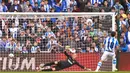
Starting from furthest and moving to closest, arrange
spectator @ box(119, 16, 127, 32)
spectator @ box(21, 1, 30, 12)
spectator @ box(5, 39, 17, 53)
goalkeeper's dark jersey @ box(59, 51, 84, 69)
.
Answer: spectator @ box(21, 1, 30, 12) → spectator @ box(119, 16, 127, 32) → goalkeeper's dark jersey @ box(59, 51, 84, 69) → spectator @ box(5, 39, 17, 53)

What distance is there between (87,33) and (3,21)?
3.64m

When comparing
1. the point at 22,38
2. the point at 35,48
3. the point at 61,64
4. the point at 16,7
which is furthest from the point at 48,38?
the point at 16,7

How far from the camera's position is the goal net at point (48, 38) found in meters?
21.4

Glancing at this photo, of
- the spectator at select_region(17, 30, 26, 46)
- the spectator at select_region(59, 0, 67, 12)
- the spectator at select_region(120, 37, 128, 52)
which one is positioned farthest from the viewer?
the spectator at select_region(59, 0, 67, 12)

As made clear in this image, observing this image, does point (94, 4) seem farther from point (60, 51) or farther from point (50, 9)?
point (60, 51)

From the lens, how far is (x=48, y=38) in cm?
2150

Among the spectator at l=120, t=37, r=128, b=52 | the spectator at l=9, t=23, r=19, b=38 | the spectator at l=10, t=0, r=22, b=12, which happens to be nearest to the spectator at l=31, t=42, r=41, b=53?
the spectator at l=9, t=23, r=19, b=38

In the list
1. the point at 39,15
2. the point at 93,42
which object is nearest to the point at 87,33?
the point at 93,42

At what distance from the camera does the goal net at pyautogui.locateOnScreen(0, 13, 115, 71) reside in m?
21.4

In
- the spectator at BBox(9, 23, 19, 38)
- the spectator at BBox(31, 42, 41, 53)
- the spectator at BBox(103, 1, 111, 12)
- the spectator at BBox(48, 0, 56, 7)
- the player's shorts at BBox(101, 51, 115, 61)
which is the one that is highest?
the spectator at BBox(48, 0, 56, 7)

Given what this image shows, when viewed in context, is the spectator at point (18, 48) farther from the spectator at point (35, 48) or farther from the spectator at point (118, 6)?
the spectator at point (118, 6)

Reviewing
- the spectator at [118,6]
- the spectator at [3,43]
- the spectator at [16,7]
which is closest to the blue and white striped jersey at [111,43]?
the spectator at [3,43]

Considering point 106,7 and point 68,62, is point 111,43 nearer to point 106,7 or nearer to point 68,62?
point 68,62

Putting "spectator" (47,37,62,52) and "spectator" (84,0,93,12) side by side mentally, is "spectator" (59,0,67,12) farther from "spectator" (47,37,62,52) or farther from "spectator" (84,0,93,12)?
"spectator" (47,37,62,52)
